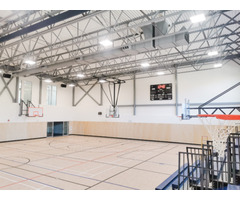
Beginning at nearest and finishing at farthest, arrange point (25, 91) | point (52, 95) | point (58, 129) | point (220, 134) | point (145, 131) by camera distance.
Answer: point (220, 134), point (145, 131), point (25, 91), point (52, 95), point (58, 129)

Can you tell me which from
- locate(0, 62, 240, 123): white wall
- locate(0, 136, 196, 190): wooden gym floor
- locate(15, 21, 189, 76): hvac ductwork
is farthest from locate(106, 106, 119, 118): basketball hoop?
locate(15, 21, 189, 76): hvac ductwork

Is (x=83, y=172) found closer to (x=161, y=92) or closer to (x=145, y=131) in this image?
(x=145, y=131)

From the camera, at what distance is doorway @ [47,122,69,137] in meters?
20.8

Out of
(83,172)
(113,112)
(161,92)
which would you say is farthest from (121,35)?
(113,112)

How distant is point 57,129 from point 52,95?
12.9 feet

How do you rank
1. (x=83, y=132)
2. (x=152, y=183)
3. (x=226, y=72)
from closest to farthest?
1. (x=152, y=183)
2. (x=226, y=72)
3. (x=83, y=132)

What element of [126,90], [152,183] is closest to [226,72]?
[126,90]

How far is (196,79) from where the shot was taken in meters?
16.7

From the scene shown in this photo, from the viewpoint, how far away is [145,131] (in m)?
18.4

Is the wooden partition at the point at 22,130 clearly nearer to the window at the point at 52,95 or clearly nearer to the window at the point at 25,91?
the window at the point at 25,91

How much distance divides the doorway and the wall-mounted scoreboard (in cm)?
1075

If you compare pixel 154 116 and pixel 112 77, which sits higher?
pixel 112 77

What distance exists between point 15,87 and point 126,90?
429 inches
